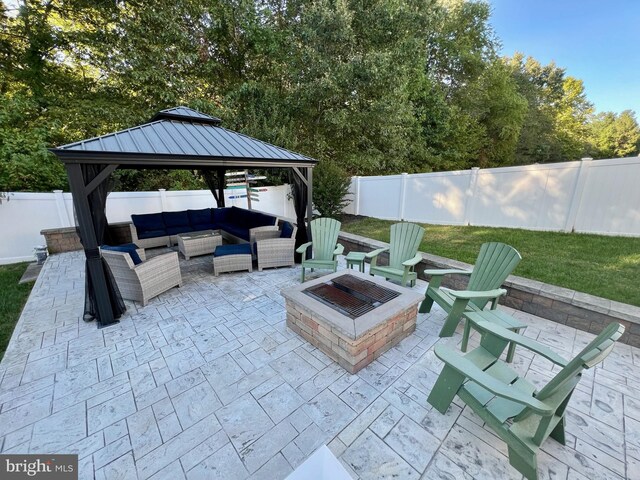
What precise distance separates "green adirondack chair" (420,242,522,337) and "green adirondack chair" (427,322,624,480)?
58cm

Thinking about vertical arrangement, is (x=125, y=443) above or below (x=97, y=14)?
below

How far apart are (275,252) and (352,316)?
2.61 meters

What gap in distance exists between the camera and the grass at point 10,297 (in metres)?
3.05

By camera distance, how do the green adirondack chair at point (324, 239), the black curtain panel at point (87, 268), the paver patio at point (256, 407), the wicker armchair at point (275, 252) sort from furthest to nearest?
the wicker armchair at point (275, 252) → the green adirondack chair at point (324, 239) → the black curtain panel at point (87, 268) → the paver patio at point (256, 407)

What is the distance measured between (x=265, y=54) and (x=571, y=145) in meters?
21.4

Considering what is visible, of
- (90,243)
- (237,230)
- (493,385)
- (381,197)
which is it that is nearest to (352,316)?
(493,385)

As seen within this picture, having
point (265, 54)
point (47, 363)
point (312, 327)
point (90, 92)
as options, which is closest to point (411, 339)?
point (312, 327)

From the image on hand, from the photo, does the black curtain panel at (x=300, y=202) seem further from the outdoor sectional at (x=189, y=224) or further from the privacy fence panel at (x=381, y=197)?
the privacy fence panel at (x=381, y=197)

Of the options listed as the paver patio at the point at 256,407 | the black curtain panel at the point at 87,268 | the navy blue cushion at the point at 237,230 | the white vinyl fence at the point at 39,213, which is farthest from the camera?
the navy blue cushion at the point at 237,230

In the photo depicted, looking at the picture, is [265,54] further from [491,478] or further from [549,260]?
[491,478]

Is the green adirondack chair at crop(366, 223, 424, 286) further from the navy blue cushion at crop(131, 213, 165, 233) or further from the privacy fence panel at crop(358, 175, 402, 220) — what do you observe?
the navy blue cushion at crop(131, 213, 165, 233)

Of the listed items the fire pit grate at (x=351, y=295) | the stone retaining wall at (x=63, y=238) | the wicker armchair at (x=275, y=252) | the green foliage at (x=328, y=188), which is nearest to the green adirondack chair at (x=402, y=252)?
the fire pit grate at (x=351, y=295)

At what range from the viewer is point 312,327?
8.42 feet

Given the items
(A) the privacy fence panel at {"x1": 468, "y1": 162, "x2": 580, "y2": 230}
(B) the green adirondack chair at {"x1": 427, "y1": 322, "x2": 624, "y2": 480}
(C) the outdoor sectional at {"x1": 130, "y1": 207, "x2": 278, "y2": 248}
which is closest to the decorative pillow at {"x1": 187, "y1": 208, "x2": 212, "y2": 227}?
(C) the outdoor sectional at {"x1": 130, "y1": 207, "x2": 278, "y2": 248}
